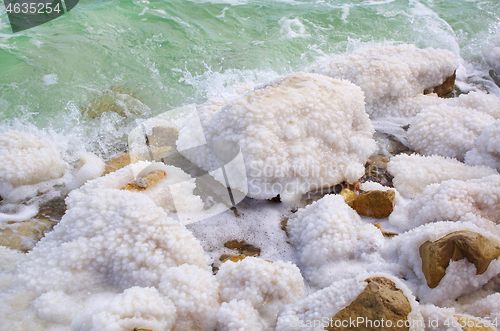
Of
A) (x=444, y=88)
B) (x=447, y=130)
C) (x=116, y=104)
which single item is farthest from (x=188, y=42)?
(x=447, y=130)

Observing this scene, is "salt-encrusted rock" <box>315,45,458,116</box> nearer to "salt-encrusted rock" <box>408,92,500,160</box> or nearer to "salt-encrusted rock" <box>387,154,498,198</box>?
"salt-encrusted rock" <box>408,92,500,160</box>

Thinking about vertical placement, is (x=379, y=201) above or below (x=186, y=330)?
below

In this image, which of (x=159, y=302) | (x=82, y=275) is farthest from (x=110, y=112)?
(x=159, y=302)

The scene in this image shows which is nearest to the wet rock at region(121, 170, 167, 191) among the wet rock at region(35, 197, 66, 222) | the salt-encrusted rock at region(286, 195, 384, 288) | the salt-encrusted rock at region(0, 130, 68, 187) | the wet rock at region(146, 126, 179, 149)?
the wet rock at region(35, 197, 66, 222)

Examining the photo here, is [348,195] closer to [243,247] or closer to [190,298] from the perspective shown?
[243,247]

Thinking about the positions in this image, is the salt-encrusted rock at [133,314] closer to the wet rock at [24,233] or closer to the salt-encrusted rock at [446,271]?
the wet rock at [24,233]

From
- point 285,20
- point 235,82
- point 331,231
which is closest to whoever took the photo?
point 331,231

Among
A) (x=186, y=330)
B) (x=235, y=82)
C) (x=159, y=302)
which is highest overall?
(x=159, y=302)

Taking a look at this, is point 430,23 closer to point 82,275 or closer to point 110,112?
point 110,112
